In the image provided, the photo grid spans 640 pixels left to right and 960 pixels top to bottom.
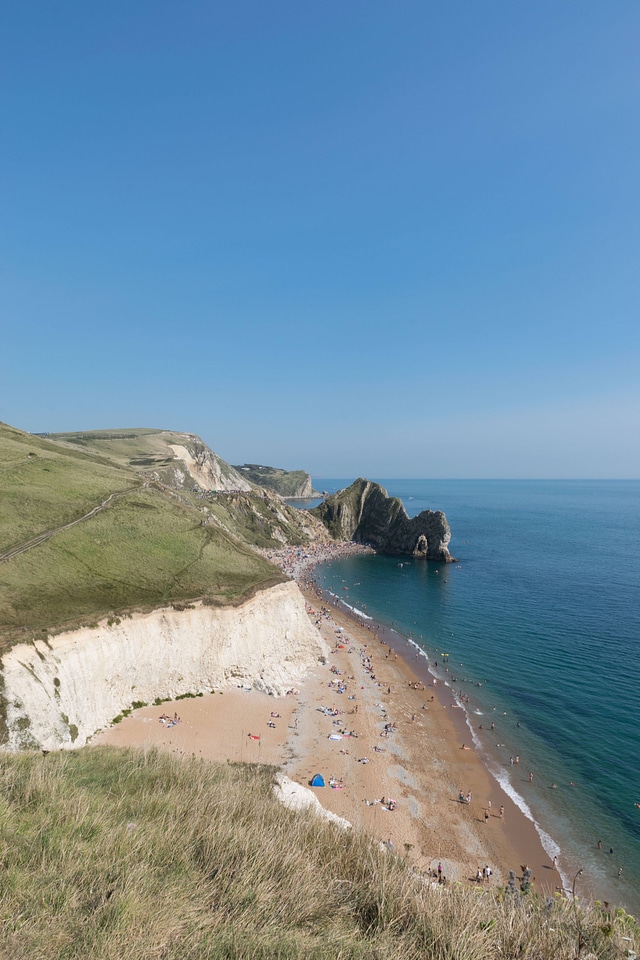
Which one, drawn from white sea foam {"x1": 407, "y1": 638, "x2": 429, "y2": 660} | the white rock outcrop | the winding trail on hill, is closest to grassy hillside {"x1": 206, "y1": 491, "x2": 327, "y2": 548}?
the winding trail on hill

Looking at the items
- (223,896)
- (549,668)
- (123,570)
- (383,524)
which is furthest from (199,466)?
(223,896)

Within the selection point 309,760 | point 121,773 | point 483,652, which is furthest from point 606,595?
point 121,773

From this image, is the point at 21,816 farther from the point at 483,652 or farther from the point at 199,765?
the point at 483,652

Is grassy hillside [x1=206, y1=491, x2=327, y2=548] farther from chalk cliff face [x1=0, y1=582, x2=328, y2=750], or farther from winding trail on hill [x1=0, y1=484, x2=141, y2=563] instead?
chalk cliff face [x1=0, y1=582, x2=328, y2=750]

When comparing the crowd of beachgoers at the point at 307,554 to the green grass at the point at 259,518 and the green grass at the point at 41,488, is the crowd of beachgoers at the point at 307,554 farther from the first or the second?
the green grass at the point at 41,488

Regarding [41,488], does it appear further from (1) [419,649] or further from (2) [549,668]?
(2) [549,668]

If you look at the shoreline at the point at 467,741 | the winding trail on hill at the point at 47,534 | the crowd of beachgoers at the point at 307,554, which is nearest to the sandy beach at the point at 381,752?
the shoreline at the point at 467,741

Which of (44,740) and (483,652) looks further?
(483,652)
